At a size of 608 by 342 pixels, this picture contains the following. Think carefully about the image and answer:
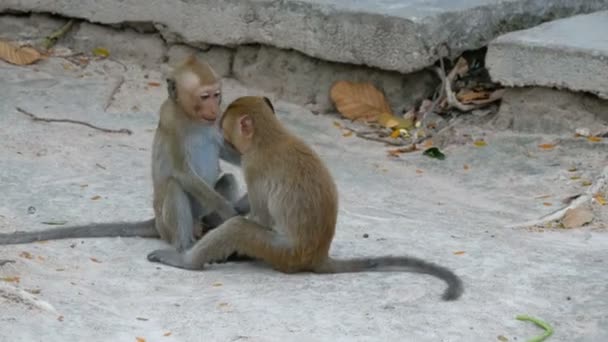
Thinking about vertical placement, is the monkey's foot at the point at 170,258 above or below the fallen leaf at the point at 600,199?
below

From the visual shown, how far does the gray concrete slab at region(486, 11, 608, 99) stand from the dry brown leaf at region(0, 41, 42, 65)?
3.94m

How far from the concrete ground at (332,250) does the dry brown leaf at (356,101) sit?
240 millimetres

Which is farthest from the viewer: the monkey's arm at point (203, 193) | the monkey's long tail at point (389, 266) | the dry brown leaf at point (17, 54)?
the dry brown leaf at point (17, 54)

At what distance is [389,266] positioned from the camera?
6.37 m

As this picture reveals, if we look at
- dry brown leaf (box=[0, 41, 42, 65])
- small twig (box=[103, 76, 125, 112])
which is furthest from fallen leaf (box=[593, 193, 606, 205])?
dry brown leaf (box=[0, 41, 42, 65])

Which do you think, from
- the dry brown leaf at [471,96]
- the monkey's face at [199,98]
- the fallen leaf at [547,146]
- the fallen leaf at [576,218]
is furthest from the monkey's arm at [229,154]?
the dry brown leaf at [471,96]

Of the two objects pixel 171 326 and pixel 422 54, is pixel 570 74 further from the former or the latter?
pixel 171 326

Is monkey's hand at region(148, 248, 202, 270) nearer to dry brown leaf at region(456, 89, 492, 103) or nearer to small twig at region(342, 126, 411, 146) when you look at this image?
small twig at region(342, 126, 411, 146)

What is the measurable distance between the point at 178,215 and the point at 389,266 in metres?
1.19

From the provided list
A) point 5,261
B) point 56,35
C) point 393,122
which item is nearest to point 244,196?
point 5,261

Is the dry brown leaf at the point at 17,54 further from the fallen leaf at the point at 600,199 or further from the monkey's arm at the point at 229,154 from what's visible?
the fallen leaf at the point at 600,199

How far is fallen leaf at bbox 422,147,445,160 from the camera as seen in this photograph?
30.1 feet

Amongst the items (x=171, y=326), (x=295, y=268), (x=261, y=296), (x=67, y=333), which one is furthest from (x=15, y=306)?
(x=295, y=268)

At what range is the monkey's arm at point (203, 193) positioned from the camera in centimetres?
670
